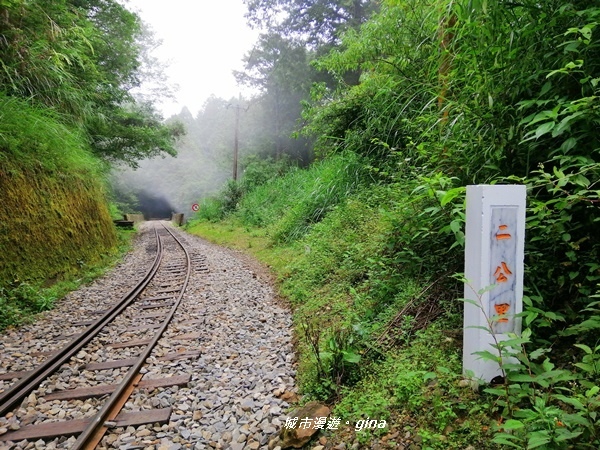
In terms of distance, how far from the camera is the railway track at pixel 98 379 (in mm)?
2791

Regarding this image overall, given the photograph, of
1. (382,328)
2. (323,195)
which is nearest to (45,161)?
(323,195)

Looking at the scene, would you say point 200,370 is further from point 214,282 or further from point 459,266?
point 214,282

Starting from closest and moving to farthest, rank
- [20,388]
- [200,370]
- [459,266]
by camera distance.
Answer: [459,266] → [20,388] → [200,370]

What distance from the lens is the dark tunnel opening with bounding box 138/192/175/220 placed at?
53500 mm

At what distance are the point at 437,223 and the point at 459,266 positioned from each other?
608 mm

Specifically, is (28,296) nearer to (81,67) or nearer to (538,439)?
(538,439)

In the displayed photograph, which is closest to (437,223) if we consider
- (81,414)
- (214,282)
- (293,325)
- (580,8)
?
(580,8)

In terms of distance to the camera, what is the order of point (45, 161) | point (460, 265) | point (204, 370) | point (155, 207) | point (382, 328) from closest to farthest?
point (460, 265) < point (382, 328) < point (204, 370) < point (45, 161) < point (155, 207)

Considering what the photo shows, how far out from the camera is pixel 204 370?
3752 mm

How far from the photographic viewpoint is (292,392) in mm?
3164

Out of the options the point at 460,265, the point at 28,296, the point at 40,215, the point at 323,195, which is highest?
the point at 323,195

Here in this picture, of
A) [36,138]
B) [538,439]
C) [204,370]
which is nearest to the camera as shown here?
[538,439]

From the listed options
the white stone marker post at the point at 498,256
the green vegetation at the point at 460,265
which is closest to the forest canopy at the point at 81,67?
the green vegetation at the point at 460,265

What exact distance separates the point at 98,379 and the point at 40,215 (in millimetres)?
5099
